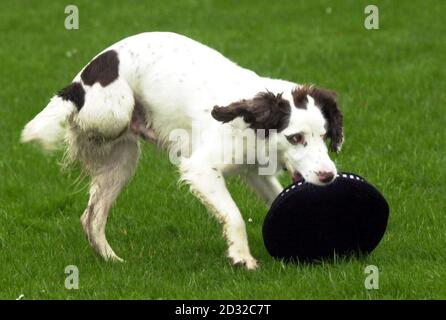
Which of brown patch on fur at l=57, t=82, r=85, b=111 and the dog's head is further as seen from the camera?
brown patch on fur at l=57, t=82, r=85, b=111

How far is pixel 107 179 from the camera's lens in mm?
6961

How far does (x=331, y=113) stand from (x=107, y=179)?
1712mm

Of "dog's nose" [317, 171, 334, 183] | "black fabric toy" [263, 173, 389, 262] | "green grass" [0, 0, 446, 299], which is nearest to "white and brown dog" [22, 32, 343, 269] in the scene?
"dog's nose" [317, 171, 334, 183]

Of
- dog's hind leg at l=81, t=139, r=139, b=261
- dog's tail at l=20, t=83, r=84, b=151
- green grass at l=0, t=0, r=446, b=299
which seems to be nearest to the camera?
green grass at l=0, t=0, r=446, b=299

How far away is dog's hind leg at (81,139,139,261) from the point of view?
6925 millimetres

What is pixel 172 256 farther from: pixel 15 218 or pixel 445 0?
pixel 445 0

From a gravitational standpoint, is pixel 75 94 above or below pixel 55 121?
above

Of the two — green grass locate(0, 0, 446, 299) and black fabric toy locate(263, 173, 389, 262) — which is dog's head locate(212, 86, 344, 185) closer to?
black fabric toy locate(263, 173, 389, 262)

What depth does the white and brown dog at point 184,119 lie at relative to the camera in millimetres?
5945

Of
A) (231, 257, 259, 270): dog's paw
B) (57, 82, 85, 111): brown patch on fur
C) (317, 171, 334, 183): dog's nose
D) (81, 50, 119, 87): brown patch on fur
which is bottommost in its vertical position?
(231, 257, 259, 270): dog's paw

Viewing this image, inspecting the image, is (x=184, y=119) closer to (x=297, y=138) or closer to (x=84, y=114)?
(x=84, y=114)

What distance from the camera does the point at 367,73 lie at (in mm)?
11117

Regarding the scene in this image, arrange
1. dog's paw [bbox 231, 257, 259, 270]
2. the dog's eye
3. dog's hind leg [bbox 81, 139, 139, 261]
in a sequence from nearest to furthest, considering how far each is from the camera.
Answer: the dog's eye
dog's paw [bbox 231, 257, 259, 270]
dog's hind leg [bbox 81, 139, 139, 261]

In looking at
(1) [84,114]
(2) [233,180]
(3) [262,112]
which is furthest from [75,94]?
(2) [233,180]
